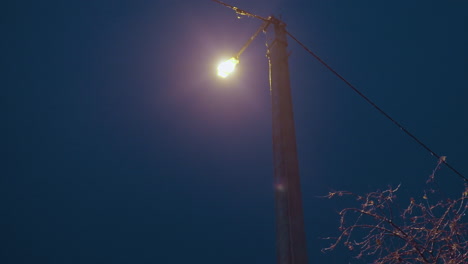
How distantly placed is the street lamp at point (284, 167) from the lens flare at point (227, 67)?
24.6 inches

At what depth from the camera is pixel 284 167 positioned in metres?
3.61

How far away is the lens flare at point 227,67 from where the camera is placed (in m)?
5.08

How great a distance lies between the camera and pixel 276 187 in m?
3.61

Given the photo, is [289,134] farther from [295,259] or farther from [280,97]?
[295,259]

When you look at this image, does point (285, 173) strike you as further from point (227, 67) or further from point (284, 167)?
point (227, 67)

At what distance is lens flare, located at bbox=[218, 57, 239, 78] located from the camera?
5.08 metres

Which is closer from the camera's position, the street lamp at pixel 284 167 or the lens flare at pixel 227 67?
the street lamp at pixel 284 167

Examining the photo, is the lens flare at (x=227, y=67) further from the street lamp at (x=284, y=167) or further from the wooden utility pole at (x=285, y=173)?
the wooden utility pole at (x=285, y=173)

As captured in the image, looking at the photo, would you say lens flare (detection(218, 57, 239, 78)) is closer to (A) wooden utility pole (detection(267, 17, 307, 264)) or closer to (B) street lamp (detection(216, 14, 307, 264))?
(B) street lamp (detection(216, 14, 307, 264))

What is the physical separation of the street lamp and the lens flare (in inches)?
24.6

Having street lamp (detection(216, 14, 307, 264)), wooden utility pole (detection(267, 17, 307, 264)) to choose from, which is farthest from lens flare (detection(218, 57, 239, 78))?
wooden utility pole (detection(267, 17, 307, 264))

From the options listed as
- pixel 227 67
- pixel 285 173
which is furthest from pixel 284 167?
pixel 227 67

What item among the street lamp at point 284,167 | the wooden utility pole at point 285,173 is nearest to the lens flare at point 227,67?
the street lamp at point 284,167

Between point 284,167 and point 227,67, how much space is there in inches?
81.0
